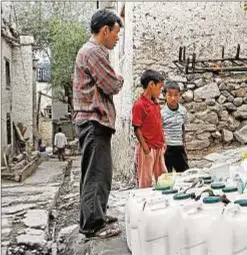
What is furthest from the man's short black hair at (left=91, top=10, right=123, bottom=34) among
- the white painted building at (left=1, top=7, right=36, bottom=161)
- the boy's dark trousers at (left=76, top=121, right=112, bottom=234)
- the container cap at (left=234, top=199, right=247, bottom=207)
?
the white painted building at (left=1, top=7, right=36, bottom=161)

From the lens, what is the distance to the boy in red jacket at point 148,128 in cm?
464

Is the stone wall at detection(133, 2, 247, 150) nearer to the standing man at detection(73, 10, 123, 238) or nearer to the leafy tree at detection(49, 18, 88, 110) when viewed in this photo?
the standing man at detection(73, 10, 123, 238)

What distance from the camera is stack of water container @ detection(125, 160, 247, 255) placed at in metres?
2.48

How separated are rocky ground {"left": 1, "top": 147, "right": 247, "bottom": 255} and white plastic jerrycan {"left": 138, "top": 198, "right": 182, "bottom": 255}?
2.19 ft

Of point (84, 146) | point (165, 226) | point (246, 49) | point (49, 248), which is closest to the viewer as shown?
point (165, 226)

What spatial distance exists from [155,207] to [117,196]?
395 cm

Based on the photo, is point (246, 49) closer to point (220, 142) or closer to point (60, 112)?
point (220, 142)

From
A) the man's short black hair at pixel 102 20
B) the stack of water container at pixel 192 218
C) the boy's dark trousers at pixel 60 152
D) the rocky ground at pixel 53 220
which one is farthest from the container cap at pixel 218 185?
the boy's dark trousers at pixel 60 152

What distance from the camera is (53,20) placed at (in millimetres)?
24891

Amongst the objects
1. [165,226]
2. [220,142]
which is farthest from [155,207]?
[220,142]

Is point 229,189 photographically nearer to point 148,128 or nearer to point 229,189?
point 229,189

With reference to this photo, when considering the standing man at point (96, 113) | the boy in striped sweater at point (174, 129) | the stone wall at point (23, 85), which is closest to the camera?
the standing man at point (96, 113)

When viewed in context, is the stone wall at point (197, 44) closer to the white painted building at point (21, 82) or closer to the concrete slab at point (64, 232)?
the concrete slab at point (64, 232)

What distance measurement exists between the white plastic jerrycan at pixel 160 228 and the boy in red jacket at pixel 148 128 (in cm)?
179
